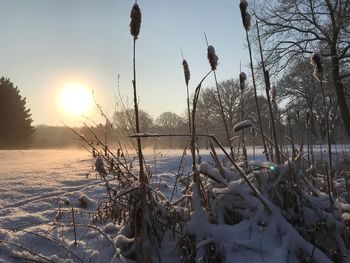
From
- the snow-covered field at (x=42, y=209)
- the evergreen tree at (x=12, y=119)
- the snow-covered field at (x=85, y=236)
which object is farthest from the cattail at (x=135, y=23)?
the evergreen tree at (x=12, y=119)

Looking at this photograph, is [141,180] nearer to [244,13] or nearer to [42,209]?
[244,13]

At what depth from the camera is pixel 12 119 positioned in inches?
1248

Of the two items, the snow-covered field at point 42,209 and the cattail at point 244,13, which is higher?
the cattail at point 244,13

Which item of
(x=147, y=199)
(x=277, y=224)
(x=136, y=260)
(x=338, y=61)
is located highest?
(x=338, y=61)

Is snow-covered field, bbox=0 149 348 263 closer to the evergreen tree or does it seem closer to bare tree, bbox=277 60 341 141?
bare tree, bbox=277 60 341 141

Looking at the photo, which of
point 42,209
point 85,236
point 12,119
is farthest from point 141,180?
point 12,119

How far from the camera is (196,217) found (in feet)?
6.97

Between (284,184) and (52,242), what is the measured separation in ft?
4.45

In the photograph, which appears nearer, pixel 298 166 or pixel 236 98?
pixel 298 166

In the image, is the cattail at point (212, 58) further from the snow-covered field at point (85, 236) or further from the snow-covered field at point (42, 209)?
the snow-covered field at point (42, 209)

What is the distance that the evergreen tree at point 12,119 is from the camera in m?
31.3

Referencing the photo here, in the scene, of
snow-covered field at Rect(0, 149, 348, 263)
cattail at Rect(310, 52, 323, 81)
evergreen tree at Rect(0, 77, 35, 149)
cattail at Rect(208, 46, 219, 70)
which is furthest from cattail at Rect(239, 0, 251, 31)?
evergreen tree at Rect(0, 77, 35, 149)

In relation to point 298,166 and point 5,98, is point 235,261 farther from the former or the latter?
point 5,98

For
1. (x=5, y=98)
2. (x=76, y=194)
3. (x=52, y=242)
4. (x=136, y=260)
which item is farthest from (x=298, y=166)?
(x=5, y=98)
